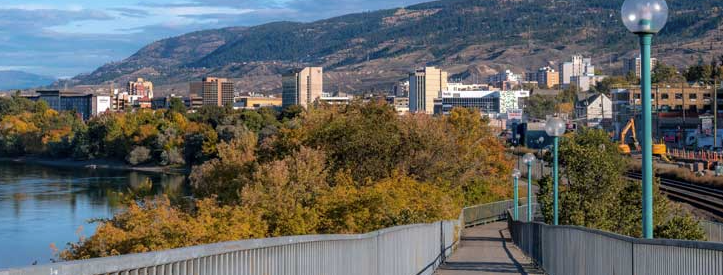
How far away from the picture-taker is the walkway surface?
2289 centimetres

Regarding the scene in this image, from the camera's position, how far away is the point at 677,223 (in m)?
27.5

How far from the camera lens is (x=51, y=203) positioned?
242ft

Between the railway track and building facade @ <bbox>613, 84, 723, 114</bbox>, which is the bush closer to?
building facade @ <bbox>613, 84, 723, 114</bbox>

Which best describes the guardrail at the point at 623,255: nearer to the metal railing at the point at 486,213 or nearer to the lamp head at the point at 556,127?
the lamp head at the point at 556,127

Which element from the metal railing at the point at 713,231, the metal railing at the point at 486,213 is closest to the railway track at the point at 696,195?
the metal railing at the point at 486,213

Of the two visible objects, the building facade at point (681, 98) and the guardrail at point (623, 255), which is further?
the building facade at point (681, 98)

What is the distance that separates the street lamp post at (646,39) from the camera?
33.5 ft

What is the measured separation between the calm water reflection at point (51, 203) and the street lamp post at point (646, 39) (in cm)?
2173

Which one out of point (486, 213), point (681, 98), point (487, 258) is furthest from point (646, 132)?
point (681, 98)

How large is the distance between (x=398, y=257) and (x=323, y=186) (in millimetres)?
19703

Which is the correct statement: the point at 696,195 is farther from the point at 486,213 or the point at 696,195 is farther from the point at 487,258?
the point at 487,258

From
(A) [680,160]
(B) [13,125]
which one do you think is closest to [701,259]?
(A) [680,160]

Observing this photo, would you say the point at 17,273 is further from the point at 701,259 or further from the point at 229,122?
the point at 229,122

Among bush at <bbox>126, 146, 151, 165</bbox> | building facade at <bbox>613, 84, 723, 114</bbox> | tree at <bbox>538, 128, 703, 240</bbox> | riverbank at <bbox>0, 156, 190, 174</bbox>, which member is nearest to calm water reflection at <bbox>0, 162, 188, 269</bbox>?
riverbank at <bbox>0, 156, 190, 174</bbox>
